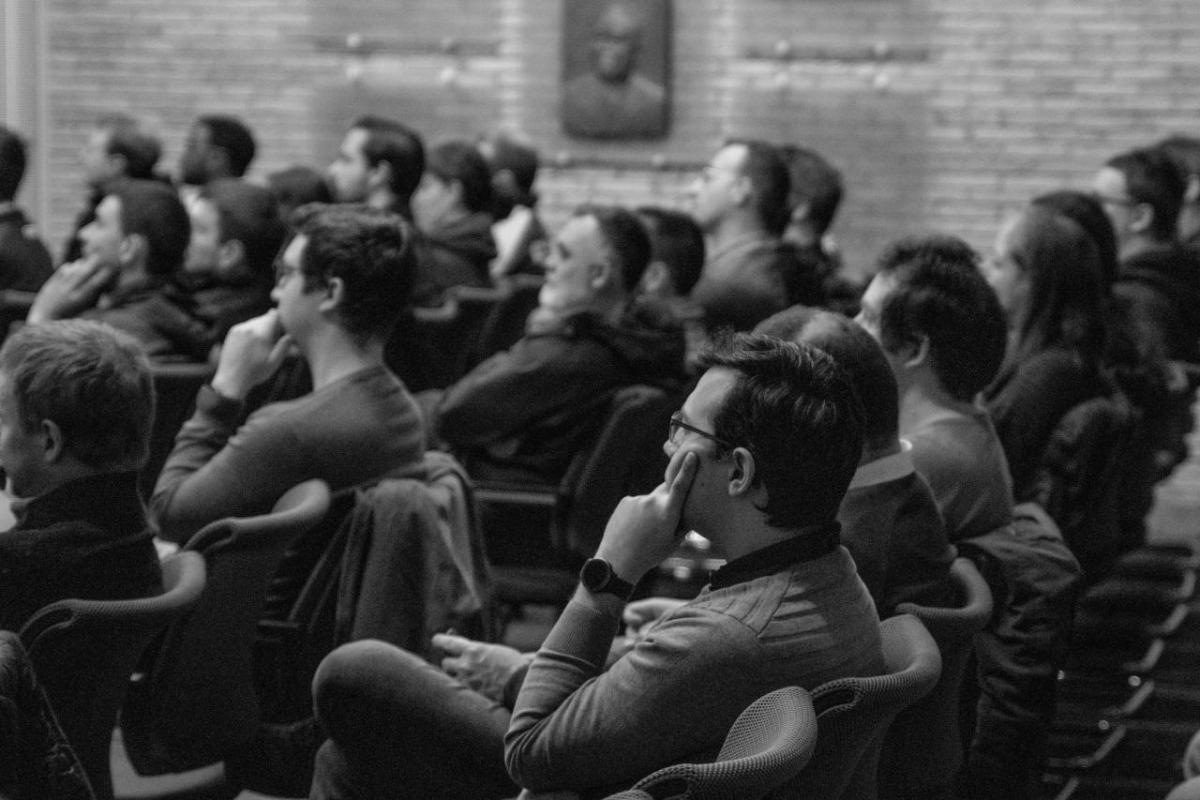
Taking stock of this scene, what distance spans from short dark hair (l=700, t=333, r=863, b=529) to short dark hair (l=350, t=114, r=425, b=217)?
509cm

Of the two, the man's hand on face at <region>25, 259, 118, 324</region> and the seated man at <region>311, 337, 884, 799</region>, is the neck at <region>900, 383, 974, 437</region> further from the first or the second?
the man's hand on face at <region>25, 259, 118, 324</region>

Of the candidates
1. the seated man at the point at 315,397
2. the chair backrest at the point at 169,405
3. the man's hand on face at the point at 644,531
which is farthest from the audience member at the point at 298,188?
the man's hand on face at the point at 644,531

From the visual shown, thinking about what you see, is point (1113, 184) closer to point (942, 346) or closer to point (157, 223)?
point (157, 223)

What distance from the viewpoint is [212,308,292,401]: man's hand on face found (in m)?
3.38

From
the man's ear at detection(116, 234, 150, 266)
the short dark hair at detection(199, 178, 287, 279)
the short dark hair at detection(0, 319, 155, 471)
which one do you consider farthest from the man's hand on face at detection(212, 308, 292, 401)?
the short dark hair at detection(199, 178, 287, 279)

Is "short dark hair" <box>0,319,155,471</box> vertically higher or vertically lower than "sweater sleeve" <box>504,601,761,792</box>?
higher

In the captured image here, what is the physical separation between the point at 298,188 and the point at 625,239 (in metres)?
2.34

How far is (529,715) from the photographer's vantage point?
208 cm

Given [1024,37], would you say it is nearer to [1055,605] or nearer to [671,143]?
[671,143]

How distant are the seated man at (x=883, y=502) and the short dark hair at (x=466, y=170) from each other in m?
4.69

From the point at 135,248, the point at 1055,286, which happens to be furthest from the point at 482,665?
the point at 135,248

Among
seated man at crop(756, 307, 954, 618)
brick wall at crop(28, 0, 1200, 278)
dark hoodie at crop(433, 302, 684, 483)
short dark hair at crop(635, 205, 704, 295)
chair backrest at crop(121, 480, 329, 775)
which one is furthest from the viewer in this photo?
brick wall at crop(28, 0, 1200, 278)

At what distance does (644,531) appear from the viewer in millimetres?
2115

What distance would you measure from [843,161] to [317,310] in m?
5.97
